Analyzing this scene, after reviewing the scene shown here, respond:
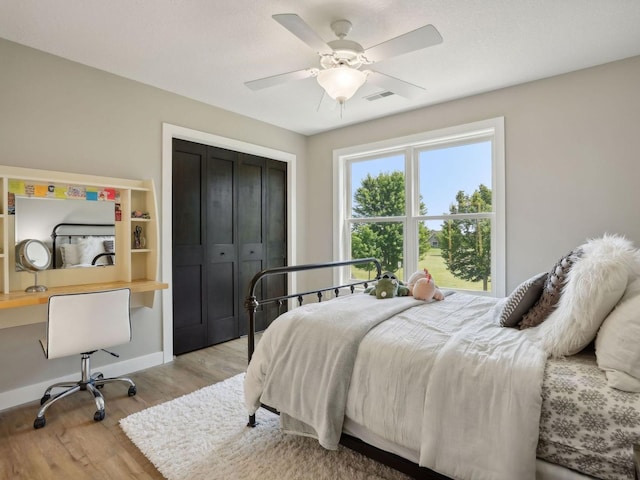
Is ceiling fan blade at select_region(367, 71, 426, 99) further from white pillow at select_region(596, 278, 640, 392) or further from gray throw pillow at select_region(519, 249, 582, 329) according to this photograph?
white pillow at select_region(596, 278, 640, 392)

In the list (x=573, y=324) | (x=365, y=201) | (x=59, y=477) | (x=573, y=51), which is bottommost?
(x=59, y=477)

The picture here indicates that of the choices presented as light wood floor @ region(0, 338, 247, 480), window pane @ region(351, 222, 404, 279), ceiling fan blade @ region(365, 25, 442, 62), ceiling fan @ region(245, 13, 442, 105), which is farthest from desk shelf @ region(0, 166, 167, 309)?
window pane @ region(351, 222, 404, 279)

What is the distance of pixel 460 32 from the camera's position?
2.30 metres

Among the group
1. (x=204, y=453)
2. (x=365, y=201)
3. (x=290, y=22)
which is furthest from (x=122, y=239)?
(x=365, y=201)

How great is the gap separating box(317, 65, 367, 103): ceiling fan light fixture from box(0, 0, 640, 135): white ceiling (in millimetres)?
336

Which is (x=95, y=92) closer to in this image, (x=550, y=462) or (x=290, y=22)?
(x=290, y=22)

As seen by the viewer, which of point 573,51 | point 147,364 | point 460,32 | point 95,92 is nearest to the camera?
point 460,32

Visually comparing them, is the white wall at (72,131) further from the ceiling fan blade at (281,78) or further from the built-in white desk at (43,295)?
the ceiling fan blade at (281,78)

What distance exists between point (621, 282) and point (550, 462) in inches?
27.4

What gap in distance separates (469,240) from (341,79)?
2.20 m

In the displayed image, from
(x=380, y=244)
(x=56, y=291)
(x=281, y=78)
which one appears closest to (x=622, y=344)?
(x=281, y=78)

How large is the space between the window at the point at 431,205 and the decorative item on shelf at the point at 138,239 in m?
2.23

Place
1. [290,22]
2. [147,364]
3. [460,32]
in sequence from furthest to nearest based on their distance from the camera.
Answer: [147,364] → [460,32] → [290,22]

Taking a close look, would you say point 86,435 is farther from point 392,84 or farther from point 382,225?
point 382,225
